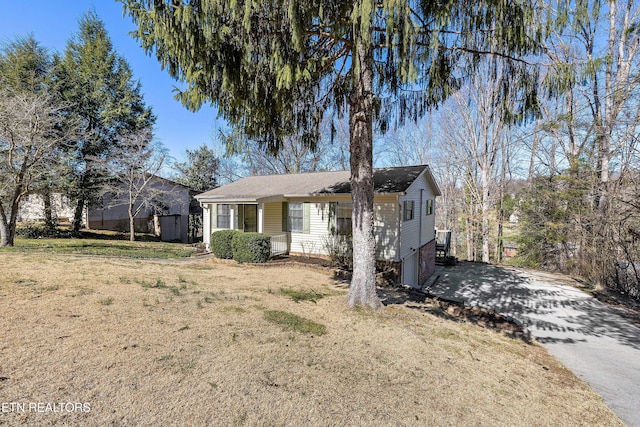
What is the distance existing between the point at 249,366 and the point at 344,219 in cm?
788

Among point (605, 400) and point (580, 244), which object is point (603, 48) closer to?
point (580, 244)

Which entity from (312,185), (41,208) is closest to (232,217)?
(312,185)

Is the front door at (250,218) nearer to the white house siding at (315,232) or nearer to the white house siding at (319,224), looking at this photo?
the white house siding at (319,224)

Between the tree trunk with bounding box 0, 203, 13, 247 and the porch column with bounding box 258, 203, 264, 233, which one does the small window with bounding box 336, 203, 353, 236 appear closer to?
the porch column with bounding box 258, 203, 264, 233

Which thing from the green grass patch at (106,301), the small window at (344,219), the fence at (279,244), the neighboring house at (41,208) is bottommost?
the green grass patch at (106,301)

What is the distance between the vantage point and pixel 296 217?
39.3 feet

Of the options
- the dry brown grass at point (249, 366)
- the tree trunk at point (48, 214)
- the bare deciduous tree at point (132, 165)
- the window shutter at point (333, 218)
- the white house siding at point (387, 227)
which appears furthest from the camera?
the bare deciduous tree at point (132, 165)

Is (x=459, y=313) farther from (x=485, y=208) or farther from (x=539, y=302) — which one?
(x=485, y=208)

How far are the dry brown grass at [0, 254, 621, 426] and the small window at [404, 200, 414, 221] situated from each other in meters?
5.32

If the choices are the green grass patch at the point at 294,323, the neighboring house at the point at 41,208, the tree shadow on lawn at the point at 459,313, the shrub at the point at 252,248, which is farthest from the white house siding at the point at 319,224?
the neighboring house at the point at 41,208

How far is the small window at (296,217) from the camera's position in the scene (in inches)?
467

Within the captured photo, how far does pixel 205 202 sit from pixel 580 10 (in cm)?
1281

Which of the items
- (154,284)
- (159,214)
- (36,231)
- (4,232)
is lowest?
(154,284)

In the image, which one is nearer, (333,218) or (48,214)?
(333,218)
